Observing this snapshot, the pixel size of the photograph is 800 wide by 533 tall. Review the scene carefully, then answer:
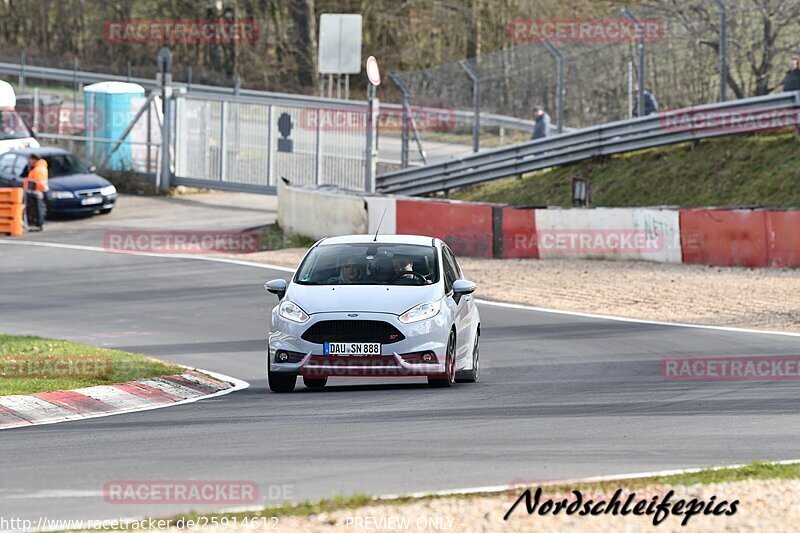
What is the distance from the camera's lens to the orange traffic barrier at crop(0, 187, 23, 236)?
96.4 ft

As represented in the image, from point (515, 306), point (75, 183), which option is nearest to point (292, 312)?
point (515, 306)

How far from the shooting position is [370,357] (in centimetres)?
1242

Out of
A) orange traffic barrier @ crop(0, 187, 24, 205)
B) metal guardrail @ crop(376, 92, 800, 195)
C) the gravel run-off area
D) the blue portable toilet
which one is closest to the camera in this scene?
the gravel run-off area

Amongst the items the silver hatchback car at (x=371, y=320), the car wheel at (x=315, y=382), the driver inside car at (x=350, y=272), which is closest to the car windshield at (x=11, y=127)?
the car wheel at (x=315, y=382)

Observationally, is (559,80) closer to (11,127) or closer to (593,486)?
(11,127)

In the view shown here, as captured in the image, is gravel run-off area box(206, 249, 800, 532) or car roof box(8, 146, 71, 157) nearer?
gravel run-off area box(206, 249, 800, 532)

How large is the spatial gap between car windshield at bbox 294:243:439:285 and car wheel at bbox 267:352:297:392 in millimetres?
946

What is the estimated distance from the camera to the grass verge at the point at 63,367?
41.9ft

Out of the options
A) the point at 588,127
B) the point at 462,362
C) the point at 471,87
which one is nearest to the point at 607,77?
the point at 588,127

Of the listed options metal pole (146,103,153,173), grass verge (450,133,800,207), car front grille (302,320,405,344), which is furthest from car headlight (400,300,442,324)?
metal pole (146,103,153,173)

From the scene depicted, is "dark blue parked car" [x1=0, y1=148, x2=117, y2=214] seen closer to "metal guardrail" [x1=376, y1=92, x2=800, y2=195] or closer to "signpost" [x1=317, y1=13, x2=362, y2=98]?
"signpost" [x1=317, y1=13, x2=362, y2=98]

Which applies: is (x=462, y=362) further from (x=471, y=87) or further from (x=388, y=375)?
(x=471, y=87)

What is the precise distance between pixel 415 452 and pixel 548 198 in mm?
21426

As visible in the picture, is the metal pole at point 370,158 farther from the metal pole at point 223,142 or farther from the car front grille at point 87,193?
the car front grille at point 87,193
